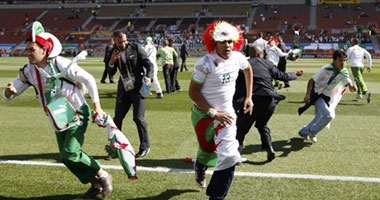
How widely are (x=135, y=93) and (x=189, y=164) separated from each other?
1412 millimetres

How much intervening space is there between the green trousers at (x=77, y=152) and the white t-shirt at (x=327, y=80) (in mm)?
4278

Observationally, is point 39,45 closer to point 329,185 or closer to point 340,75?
point 329,185

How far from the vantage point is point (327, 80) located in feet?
22.8

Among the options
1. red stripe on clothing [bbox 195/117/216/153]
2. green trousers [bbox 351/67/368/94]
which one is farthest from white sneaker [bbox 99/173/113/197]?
green trousers [bbox 351/67/368/94]

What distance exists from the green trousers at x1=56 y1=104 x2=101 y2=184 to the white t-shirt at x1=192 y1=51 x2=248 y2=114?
4.44 feet

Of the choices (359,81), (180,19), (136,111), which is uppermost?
(136,111)

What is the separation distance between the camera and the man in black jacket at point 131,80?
6231 mm

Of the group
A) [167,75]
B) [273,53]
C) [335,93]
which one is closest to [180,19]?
[273,53]

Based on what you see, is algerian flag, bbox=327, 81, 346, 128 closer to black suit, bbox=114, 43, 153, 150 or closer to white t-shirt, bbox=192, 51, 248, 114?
black suit, bbox=114, 43, 153, 150

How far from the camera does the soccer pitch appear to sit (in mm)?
4758

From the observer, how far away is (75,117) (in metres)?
4.27

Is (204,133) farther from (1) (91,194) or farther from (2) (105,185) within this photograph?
(1) (91,194)

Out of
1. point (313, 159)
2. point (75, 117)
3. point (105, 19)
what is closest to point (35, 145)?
point (75, 117)

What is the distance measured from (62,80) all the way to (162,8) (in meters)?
64.3
